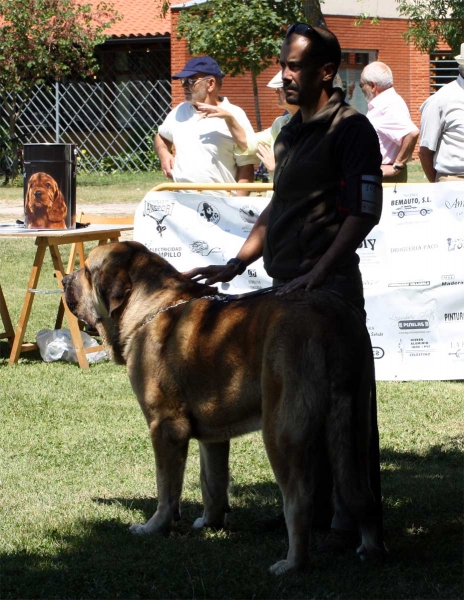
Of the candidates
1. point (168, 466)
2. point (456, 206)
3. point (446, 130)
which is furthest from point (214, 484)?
point (446, 130)

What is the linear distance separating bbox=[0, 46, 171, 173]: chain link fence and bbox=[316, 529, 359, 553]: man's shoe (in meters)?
25.6

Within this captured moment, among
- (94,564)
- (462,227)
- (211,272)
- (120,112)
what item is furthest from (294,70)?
(120,112)

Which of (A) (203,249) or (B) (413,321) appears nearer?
(B) (413,321)

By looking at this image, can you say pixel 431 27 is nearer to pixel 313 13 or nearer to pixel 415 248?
pixel 313 13

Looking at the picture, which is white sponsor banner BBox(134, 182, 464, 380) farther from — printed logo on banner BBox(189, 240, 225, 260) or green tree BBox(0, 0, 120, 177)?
green tree BBox(0, 0, 120, 177)

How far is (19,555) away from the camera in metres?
4.32

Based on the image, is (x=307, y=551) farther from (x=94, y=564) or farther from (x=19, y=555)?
(x=19, y=555)

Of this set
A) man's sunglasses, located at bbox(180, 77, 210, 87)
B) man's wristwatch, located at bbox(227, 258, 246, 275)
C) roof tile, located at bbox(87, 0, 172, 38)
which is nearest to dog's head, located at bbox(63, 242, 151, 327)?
man's wristwatch, located at bbox(227, 258, 246, 275)

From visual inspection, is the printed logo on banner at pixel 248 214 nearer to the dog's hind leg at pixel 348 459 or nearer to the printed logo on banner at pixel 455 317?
the printed logo on banner at pixel 455 317

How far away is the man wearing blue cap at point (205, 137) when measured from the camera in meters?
8.38

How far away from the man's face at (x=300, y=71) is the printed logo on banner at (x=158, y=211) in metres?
4.37

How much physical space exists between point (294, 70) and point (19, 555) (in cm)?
250

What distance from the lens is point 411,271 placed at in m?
8.05

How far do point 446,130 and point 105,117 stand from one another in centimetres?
2273
